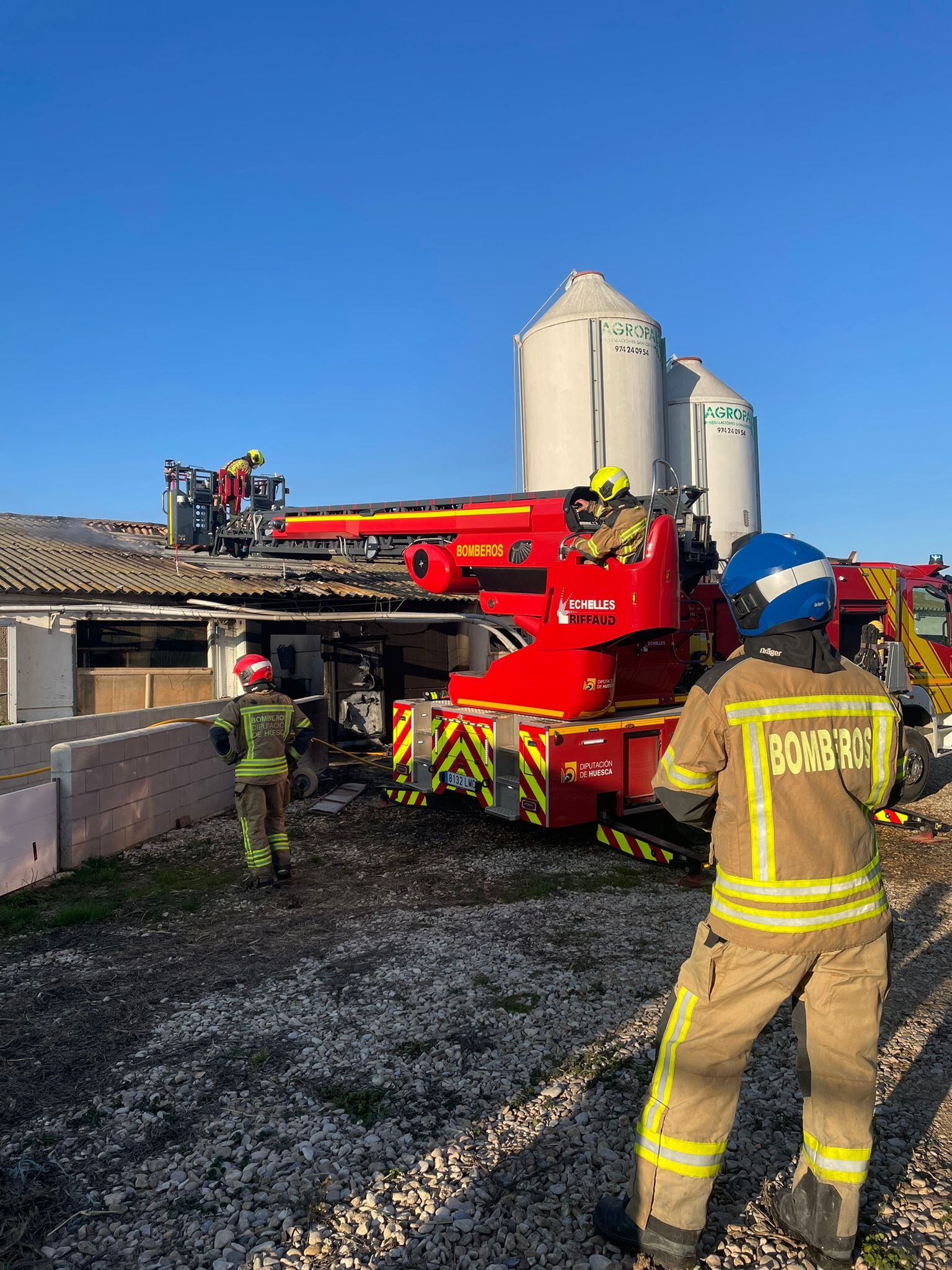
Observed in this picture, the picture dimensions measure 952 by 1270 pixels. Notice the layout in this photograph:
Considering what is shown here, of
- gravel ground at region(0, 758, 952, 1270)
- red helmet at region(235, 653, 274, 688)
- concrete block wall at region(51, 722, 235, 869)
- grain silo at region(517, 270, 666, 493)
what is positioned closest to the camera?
gravel ground at region(0, 758, 952, 1270)

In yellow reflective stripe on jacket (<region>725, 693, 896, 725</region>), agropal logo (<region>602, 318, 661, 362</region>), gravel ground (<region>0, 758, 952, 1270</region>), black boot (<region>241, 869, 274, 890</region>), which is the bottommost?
gravel ground (<region>0, 758, 952, 1270</region>)

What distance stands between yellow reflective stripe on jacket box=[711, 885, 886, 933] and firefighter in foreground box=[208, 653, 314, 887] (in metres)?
4.71

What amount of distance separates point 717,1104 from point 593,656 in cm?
527

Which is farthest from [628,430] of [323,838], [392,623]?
[323,838]

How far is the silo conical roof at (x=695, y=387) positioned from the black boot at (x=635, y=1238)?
54.2 feet

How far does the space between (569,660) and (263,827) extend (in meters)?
2.98

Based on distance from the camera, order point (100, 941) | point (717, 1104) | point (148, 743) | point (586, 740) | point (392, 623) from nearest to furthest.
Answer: point (717, 1104)
point (100, 941)
point (586, 740)
point (148, 743)
point (392, 623)

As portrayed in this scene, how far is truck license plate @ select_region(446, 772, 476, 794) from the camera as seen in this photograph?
7.82 m

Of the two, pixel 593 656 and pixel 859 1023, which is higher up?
pixel 593 656

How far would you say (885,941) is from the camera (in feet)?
7.81

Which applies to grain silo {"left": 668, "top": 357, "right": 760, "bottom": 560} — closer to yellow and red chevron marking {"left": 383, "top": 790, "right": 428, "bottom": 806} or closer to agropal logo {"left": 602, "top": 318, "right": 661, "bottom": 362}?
agropal logo {"left": 602, "top": 318, "right": 661, "bottom": 362}

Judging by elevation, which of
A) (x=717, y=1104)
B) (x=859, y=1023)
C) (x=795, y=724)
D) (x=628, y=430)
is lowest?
(x=717, y=1104)

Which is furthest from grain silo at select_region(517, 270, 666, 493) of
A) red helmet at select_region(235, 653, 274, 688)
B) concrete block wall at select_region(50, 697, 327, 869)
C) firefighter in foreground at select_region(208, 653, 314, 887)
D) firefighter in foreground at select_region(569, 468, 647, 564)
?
firefighter in foreground at select_region(208, 653, 314, 887)

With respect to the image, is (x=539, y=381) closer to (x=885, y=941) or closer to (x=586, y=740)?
(x=586, y=740)
